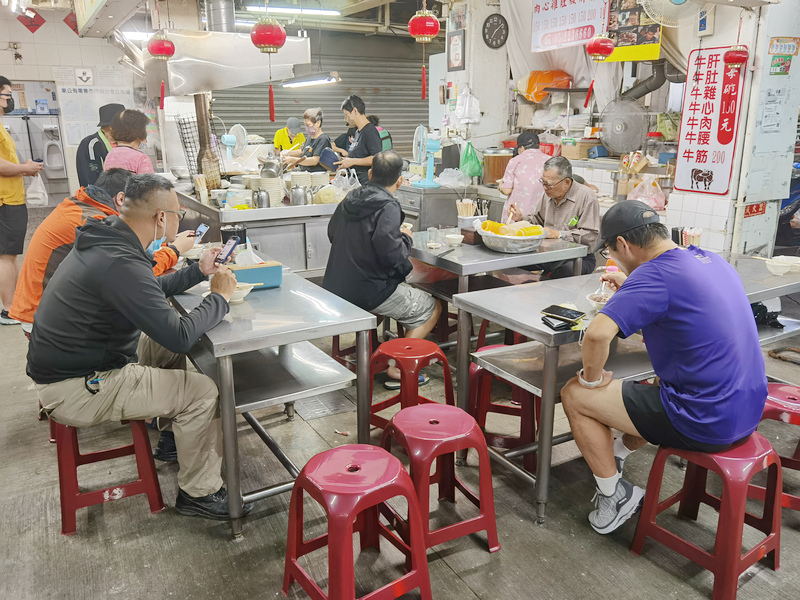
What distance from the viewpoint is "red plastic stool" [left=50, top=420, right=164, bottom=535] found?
98.7 inches

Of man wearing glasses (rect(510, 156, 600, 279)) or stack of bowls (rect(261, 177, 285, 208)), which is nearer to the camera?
man wearing glasses (rect(510, 156, 600, 279))

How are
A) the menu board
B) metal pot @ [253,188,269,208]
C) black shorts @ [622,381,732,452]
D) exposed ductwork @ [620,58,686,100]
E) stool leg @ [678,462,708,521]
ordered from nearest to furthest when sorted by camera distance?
black shorts @ [622,381,732,452], stool leg @ [678,462,708,521], metal pot @ [253,188,269,208], the menu board, exposed ductwork @ [620,58,686,100]

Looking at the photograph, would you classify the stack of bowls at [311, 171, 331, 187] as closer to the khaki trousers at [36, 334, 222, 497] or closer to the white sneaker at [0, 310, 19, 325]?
the white sneaker at [0, 310, 19, 325]

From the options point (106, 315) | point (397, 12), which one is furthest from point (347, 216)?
point (397, 12)

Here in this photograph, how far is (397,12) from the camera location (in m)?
12.7

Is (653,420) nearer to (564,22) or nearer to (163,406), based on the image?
(163,406)

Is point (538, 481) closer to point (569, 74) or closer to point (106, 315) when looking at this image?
point (106, 315)

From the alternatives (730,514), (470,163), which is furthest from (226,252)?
(470,163)

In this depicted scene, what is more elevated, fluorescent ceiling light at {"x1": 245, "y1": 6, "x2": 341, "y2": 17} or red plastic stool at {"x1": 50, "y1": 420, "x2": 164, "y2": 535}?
fluorescent ceiling light at {"x1": 245, "y1": 6, "x2": 341, "y2": 17}

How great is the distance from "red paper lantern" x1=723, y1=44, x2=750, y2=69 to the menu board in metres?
1.13

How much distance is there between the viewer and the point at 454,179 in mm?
7469

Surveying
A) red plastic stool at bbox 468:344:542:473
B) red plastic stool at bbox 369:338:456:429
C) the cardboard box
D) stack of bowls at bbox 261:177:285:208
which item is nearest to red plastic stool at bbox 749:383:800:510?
red plastic stool at bbox 468:344:542:473

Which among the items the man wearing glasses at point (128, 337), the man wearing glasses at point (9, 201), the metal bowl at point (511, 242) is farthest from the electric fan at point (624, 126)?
the man wearing glasses at point (9, 201)

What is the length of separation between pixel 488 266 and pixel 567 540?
1692mm
